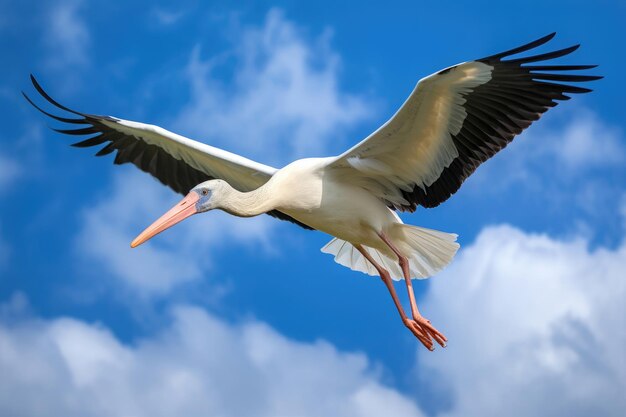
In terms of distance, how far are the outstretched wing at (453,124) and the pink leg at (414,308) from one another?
0.50m

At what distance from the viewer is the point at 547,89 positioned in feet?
28.6

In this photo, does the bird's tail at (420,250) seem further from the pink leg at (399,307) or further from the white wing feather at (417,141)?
the white wing feather at (417,141)

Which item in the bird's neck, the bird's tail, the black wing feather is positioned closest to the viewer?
the black wing feather

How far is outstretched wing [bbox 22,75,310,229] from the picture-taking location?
10805 millimetres

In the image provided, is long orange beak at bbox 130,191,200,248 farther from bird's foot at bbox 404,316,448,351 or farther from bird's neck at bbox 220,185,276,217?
bird's foot at bbox 404,316,448,351

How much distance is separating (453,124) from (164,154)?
11.7 ft

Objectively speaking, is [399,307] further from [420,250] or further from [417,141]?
[417,141]

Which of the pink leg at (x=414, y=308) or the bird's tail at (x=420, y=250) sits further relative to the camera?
the bird's tail at (x=420, y=250)

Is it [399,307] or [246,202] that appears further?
[399,307]

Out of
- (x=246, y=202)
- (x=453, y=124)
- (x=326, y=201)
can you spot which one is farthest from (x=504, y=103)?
(x=246, y=202)

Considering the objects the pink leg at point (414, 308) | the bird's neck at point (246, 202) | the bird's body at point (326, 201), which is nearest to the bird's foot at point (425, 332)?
the pink leg at point (414, 308)

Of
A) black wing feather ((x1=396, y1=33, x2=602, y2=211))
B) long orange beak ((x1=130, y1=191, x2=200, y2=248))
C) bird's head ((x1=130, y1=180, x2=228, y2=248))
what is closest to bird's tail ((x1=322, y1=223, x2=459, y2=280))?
black wing feather ((x1=396, y1=33, x2=602, y2=211))

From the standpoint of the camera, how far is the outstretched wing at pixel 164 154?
10.8 m

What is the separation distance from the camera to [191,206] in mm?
9438
